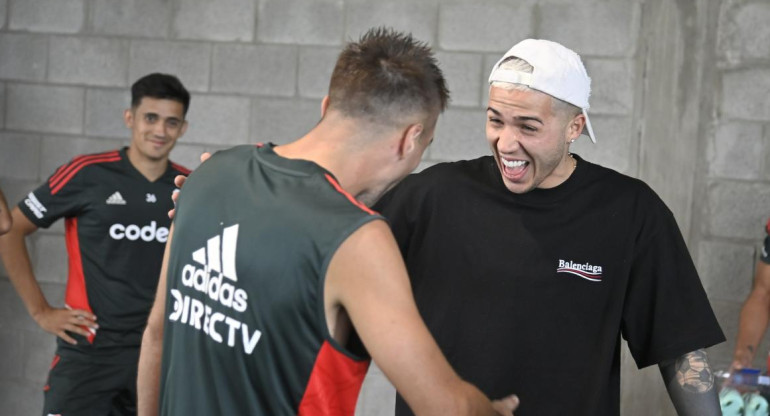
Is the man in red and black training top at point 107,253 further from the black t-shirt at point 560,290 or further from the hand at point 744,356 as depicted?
the hand at point 744,356

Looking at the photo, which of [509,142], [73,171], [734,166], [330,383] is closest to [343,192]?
[330,383]

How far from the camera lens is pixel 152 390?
2.00 metres

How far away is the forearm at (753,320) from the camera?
3.82 m

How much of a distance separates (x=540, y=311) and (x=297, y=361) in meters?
0.82

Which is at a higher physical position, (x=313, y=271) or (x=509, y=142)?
(x=509, y=142)

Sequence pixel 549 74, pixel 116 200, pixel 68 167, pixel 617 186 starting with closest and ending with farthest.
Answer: pixel 549 74 → pixel 617 186 → pixel 116 200 → pixel 68 167

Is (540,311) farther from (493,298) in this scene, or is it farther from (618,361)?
(618,361)

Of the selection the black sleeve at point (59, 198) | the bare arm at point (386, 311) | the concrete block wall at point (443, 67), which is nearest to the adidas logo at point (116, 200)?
the black sleeve at point (59, 198)

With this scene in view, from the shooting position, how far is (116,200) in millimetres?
4074

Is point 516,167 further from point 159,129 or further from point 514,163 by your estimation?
→ point 159,129

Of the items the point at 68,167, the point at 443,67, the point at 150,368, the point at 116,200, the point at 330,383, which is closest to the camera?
the point at 330,383

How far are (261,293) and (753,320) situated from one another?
278 cm

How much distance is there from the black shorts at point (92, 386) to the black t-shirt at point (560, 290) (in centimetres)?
197

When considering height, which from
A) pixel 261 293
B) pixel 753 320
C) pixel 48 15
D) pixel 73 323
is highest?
pixel 48 15
